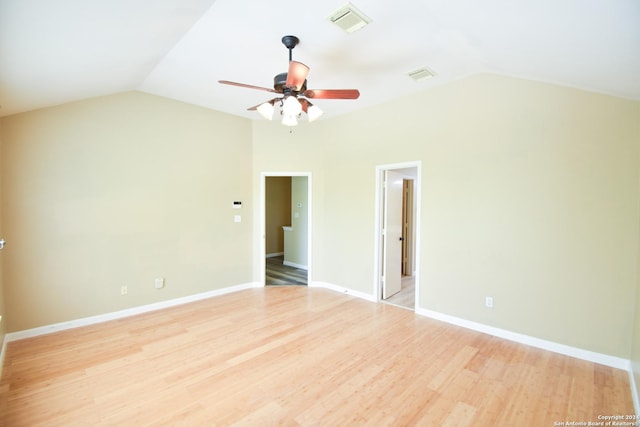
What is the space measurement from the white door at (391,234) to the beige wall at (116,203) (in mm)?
2496

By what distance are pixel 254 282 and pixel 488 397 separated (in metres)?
3.93

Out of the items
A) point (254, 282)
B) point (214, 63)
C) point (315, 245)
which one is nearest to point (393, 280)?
point (315, 245)

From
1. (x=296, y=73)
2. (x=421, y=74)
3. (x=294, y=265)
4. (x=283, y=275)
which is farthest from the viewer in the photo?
(x=294, y=265)

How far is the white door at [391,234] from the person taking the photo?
14.8 ft

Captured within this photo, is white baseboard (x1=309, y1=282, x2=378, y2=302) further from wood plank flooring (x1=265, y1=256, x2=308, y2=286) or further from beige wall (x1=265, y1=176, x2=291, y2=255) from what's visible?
beige wall (x1=265, y1=176, x2=291, y2=255)

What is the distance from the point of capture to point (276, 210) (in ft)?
27.1

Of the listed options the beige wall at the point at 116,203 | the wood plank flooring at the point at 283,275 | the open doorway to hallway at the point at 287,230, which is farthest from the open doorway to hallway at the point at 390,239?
the beige wall at the point at 116,203

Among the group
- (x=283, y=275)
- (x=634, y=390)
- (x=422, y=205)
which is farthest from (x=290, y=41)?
(x=283, y=275)

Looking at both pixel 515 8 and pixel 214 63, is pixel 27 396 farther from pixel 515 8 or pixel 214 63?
pixel 515 8

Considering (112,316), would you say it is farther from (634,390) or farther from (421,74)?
(634,390)

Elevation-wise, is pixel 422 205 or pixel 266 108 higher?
pixel 266 108

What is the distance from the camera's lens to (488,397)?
2.25m

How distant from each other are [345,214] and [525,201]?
2548 mm

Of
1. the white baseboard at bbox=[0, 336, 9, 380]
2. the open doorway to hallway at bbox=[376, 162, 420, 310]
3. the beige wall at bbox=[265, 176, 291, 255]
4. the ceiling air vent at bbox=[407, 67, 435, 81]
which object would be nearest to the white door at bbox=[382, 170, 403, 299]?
the open doorway to hallway at bbox=[376, 162, 420, 310]
